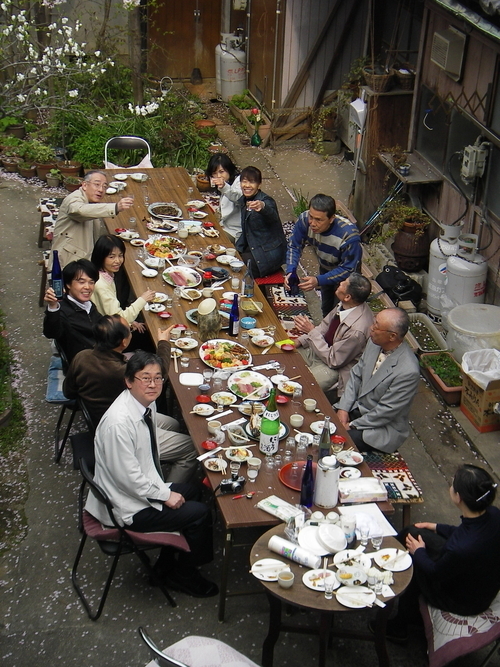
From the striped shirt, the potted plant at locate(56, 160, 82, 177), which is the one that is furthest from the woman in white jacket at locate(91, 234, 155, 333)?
the potted plant at locate(56, 160, 82, 177)

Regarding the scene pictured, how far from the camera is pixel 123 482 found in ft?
17.5

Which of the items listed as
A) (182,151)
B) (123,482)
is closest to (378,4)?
(182,151)

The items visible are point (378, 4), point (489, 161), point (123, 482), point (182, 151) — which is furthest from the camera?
point (182, 151)

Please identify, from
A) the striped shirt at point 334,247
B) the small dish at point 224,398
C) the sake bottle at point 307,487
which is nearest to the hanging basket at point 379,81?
the striped shirt at point 334,247

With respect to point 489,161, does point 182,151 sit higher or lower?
lower

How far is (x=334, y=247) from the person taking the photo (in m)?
8.16

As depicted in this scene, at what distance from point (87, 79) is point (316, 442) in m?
10.2

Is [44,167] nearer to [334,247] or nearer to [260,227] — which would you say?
[260,227]

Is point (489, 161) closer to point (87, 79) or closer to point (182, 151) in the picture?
point (182, 151)

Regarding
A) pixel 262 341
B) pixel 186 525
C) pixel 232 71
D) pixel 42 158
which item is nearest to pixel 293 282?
pixel 262 341

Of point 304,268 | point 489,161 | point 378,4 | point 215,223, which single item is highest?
point 378,4

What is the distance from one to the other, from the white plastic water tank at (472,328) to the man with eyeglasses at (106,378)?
344 cm

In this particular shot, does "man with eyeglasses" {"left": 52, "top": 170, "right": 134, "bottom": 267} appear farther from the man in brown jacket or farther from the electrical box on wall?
the electrical box on wall

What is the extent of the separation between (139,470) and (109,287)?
2.60 metres
